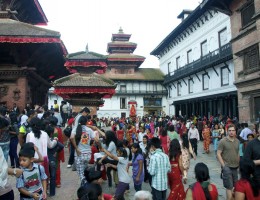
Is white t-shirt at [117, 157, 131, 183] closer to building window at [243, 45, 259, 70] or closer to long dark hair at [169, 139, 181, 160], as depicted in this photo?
long dark hair at [169, 139, 181, 160]

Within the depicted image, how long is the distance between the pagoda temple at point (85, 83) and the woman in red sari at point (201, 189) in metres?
11.0

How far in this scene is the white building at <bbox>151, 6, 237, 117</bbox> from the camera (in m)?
26.5

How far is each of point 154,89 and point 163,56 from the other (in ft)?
18.4

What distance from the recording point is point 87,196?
3.10 m

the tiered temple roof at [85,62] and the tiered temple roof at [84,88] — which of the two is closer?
the tiered temple roof at [84,88]

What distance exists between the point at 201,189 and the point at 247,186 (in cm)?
55

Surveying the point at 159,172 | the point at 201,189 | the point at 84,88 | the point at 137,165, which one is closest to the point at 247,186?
the point at 201,189

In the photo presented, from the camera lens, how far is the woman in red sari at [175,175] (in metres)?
5.47

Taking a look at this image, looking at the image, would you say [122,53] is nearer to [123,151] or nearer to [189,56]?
[189,56]

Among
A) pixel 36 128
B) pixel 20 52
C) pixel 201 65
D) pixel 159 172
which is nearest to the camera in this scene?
pixel 159 172

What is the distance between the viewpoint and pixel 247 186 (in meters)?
3.50

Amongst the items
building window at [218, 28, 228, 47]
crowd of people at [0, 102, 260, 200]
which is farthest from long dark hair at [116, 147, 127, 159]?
building window at [218, 28, 228, 47]

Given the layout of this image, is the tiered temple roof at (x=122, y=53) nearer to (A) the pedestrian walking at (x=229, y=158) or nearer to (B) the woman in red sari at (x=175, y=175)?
(A) the pedestrian walking at (x=229, y=158)

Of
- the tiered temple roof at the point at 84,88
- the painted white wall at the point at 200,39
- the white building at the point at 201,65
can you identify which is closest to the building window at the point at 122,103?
the white building at the point at 201,65
